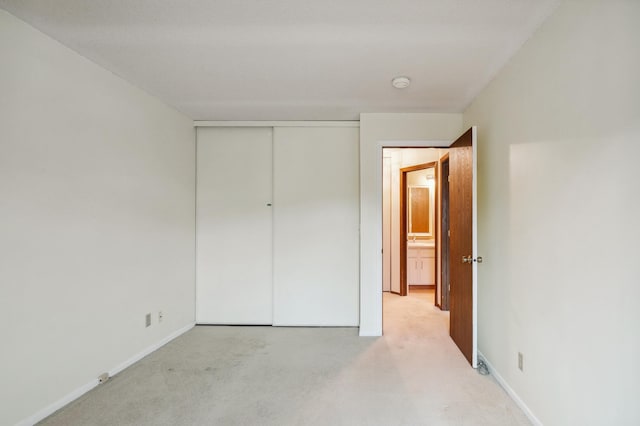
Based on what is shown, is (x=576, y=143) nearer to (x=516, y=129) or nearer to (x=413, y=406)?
(x=516, y=129)

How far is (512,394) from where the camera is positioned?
1993 mm

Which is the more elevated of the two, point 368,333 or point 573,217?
point 573,217

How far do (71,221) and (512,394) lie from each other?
330 cm

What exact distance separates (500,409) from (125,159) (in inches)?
133

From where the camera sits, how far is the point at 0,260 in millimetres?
1609

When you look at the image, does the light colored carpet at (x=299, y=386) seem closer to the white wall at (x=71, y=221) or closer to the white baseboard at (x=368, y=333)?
the white baseboard at (x=368, y=333)

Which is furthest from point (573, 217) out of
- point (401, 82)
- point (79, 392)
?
point (79, 392)

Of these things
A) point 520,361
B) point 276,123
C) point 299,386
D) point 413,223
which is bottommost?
point 299,386

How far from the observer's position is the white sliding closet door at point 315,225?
3389 millimetres

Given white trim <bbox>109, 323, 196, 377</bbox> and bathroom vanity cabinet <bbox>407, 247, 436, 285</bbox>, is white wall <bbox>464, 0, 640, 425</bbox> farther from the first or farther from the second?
white trim <bbox>109, 323, 196, 377</bbox>

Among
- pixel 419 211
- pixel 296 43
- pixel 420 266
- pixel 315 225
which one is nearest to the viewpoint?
pixel 296 43

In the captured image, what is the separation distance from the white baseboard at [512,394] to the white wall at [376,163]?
106 centimetres

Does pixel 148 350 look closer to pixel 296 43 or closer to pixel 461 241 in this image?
pixel 296 43

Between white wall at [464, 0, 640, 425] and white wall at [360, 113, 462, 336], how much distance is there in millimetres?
912
